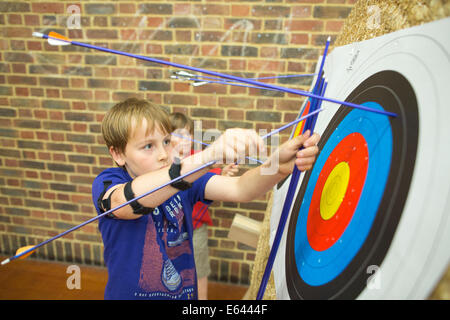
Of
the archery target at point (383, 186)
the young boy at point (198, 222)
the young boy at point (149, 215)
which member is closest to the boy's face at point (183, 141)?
the young boy at point (198, 222)

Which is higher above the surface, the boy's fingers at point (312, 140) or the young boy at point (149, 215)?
the boy's fingers at point (312, 140)

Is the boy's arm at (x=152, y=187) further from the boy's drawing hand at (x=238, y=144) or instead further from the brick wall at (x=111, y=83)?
the brick wall at (x=111, y=83)

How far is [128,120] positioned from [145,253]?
37 cm

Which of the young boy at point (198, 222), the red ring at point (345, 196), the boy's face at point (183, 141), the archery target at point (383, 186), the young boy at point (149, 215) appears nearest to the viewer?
the archery target at point (383, 186)

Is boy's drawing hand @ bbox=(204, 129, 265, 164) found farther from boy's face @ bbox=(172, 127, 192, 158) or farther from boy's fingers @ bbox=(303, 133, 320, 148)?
boy's face @ bbox=(172, 127, 192, 158)

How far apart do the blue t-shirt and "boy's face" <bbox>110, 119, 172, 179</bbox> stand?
0.05m

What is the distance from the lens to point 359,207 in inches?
17.6

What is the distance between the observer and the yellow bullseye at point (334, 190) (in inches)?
20.2

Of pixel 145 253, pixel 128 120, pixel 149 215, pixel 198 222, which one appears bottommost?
pixel 198 222

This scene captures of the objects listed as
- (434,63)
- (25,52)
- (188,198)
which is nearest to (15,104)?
(25,52)

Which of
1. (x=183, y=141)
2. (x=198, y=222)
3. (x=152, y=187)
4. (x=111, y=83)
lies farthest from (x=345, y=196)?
(x=111, y=83)

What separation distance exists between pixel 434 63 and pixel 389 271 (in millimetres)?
274

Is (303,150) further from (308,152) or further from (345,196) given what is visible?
(345,196)
